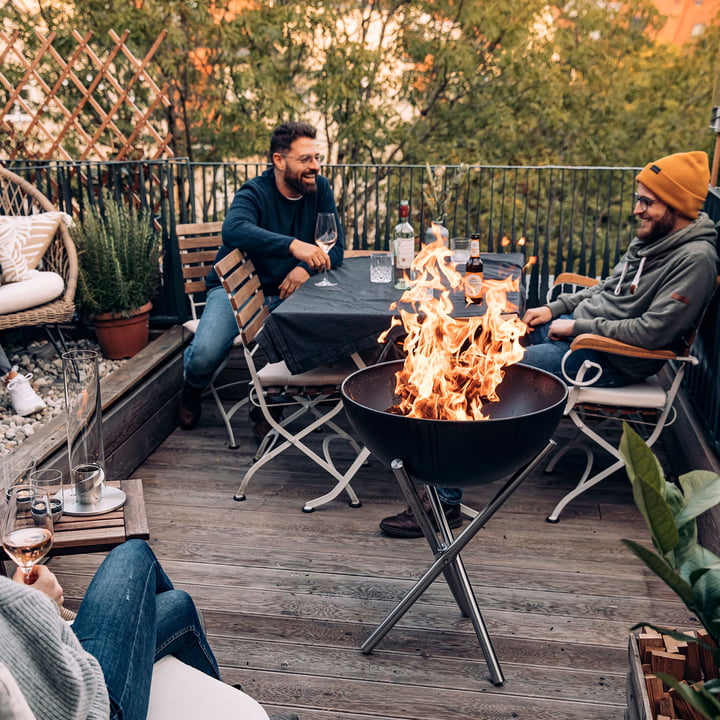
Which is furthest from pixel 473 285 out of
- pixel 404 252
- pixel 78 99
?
pixel 78 99

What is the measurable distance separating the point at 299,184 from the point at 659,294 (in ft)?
6.13

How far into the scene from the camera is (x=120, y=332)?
4426 millimetres

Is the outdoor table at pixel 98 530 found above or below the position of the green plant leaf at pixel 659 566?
below

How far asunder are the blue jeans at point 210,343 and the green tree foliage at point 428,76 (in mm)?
4386

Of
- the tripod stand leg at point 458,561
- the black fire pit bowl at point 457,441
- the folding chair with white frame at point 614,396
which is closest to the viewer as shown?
the black fire pit bowl at point 457,441

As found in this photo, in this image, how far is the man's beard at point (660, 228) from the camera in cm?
325

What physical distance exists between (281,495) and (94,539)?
65.2 inches

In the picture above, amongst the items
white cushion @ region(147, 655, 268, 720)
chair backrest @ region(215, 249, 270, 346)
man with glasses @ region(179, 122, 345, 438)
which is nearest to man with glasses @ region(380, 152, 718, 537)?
chair backrest @ region(215, 249, 270, 346)

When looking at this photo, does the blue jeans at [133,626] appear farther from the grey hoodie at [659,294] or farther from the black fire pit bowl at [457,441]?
the grey hoodie at [659,294]

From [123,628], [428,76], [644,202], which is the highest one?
[428,76]

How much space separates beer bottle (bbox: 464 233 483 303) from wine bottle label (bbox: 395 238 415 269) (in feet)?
0.84

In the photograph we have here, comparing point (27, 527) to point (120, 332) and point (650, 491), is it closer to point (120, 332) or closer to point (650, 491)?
point (650, 491)

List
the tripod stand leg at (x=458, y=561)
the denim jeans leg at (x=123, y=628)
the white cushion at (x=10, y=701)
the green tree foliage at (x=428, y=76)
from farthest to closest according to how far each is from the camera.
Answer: the green tree foliage at (x=428, y=76) → the tripod stand leg at (x=458, y=561) → the denim jeans leg at (x=123, y=628) → the white cushion at (x=10, y=701)

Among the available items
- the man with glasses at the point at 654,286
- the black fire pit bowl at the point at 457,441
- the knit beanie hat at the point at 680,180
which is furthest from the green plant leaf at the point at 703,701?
the knit beanie hat at the point at 680,180
